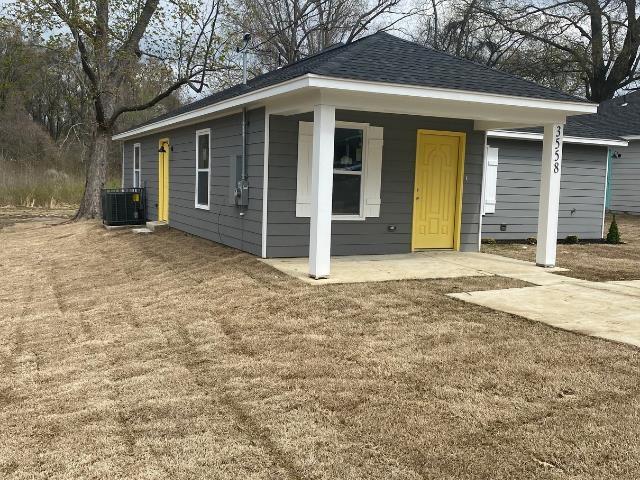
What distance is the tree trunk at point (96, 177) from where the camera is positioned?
58.4 feet

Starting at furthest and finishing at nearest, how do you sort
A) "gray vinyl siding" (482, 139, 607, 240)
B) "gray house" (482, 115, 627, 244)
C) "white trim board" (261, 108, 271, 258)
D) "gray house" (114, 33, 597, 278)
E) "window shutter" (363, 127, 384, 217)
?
"gray vinyl siding" (482, 139, 607, 240) → "gray house" (482, 115, 627, 244) → "window shutter" (363, 127, 384, 217) → "white trim board" (261, 108, 271, 258) → "gray house" (114, 33, 597, 278)

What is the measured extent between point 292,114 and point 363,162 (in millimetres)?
1325

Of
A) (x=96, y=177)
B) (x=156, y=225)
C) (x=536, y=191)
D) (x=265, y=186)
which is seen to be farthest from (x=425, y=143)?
(x=96, y=177)

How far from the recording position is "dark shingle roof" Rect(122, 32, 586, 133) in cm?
736

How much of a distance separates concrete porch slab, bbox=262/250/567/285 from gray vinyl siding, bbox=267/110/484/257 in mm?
255

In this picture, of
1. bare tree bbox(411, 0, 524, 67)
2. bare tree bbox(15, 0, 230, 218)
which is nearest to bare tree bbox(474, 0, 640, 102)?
bare tree bbox(411, 0, 524, 67)

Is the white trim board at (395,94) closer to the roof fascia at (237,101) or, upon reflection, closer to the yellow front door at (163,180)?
the roof fascia at (237,101)

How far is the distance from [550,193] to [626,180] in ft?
40.2

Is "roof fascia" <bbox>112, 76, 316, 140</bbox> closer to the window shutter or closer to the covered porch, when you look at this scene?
the covered porch

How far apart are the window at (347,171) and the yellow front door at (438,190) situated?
3.43 feet

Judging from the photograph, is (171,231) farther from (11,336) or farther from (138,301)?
(11,336)

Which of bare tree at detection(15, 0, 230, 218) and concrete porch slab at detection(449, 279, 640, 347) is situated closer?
concrete porch slab at detection(449, 279, 640, 347)

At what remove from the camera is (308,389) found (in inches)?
165

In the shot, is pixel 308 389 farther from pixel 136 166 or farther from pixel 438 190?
pixel 136 166
